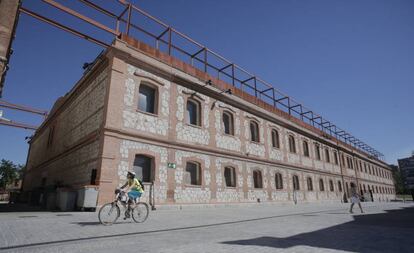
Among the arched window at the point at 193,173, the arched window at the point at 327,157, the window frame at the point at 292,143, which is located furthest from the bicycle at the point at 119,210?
the arched window at the point at 327,157

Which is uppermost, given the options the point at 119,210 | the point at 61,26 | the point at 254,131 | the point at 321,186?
the point at 61,26

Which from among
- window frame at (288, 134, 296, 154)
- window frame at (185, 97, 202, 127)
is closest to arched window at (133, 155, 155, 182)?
window frame at (185, 97, 202, 127)

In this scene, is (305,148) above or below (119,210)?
above

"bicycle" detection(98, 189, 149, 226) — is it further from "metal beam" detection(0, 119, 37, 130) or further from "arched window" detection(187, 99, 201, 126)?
"metal beam" detection(0, 119, 37, 130)

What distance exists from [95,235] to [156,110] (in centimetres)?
897

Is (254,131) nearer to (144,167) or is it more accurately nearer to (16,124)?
(144,167)

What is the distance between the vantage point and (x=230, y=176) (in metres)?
17.3

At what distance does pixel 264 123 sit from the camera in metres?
21.6

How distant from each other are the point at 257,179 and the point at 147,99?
417 inches

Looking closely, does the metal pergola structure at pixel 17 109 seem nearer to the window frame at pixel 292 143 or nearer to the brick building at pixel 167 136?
the brick building at pixel 167 136

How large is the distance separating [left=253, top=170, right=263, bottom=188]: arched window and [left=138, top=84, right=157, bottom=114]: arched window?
9.58m

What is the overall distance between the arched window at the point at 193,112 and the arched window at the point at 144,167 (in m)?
3.95

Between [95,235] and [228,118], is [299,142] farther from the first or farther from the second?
[95,235]

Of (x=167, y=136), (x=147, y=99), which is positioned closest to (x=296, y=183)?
(x=167, y=136)
